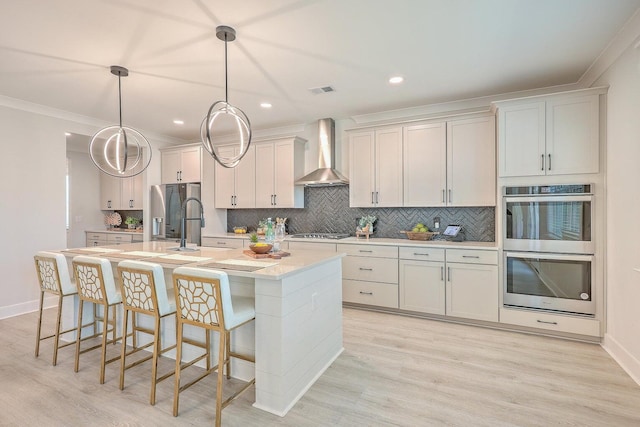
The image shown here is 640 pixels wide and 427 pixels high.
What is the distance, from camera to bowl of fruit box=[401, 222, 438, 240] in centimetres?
412

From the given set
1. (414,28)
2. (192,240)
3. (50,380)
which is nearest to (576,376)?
(414,28)

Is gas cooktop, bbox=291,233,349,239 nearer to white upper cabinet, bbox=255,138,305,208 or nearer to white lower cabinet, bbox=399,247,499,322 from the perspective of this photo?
white upper cabinet, bbox=255,138,305,208

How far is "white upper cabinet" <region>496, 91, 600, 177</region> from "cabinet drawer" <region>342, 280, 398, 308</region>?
73.3 inches

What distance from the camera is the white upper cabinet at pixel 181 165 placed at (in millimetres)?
5512

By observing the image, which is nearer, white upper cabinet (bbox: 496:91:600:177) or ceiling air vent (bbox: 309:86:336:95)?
white upper cabinet (bbox: 496:91:600:177)

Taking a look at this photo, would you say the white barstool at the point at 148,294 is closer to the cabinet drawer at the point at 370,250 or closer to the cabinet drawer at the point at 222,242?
the cabinet drawer at the point at 370,250

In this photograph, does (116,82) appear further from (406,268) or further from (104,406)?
(406,268)

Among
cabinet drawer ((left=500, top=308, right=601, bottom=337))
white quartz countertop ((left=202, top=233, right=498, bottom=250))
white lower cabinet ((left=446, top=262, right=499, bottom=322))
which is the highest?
white quartz countertop ((left=202, top=233, right=498, bottom=250))

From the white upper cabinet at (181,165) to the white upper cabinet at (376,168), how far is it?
271 cm

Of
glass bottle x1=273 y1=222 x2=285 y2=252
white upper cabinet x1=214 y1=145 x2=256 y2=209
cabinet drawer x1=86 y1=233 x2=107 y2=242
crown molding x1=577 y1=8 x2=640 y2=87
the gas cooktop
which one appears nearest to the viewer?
crown molding x1=577 y1=8 x2=640 y2=87

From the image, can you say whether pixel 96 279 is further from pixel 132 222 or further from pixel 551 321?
pixel 132 222

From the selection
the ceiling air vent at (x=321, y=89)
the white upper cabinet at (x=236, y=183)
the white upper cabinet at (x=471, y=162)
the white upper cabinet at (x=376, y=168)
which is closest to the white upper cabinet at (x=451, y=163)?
the white upper cabinet at (x=471, y=162)

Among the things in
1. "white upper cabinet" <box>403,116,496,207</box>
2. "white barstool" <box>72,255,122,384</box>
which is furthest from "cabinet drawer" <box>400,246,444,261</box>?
"white barstool" <box>72,255,122,384</box>

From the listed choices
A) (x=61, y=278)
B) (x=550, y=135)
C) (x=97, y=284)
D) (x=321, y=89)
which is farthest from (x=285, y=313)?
(x=550, y=135)
